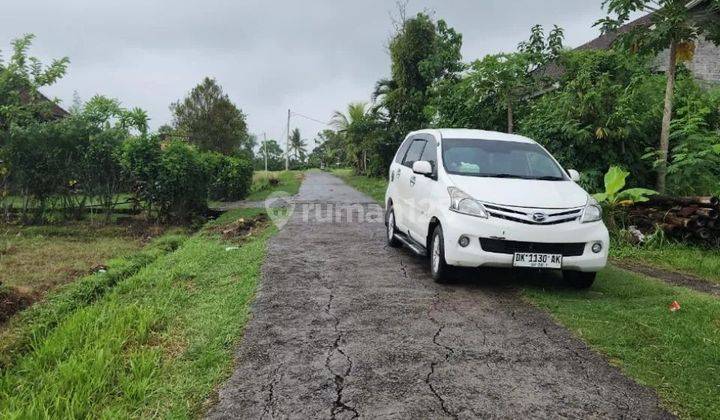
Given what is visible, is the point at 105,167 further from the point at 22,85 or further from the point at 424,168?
the point at 424,168

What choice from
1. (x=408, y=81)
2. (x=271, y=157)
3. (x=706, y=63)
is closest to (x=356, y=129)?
(x=408, y=81)

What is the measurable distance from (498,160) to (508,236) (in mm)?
1539

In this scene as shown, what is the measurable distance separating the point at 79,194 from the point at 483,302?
9858mm

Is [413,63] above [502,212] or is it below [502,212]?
above

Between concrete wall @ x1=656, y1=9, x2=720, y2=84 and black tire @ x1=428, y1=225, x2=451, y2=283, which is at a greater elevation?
concrete wall @ x1=656, y1=9, x2=720, y2=84

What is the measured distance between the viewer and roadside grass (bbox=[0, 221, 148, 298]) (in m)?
6.58

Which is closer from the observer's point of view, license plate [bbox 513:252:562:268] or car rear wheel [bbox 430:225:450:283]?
license plate [bbox 513:252:562:268]

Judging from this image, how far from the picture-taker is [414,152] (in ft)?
25.5

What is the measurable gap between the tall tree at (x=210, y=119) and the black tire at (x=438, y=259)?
32.1 meters

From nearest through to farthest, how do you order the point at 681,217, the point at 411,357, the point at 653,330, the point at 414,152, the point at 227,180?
the point at 411,357
the point at 653,330
the point at 414,152
the point at 681,217
the point at 227,180

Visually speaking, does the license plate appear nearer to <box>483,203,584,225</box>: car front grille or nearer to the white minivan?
the white minivan

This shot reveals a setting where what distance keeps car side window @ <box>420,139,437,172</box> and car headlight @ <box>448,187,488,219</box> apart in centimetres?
96

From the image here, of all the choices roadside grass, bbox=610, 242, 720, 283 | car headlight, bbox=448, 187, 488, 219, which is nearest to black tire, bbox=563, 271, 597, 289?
car headlight, bbox=448, 187, 488, 219

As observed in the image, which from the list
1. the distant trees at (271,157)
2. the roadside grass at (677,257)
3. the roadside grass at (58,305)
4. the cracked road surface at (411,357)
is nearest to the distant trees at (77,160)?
the roadside grass at (58,305)
